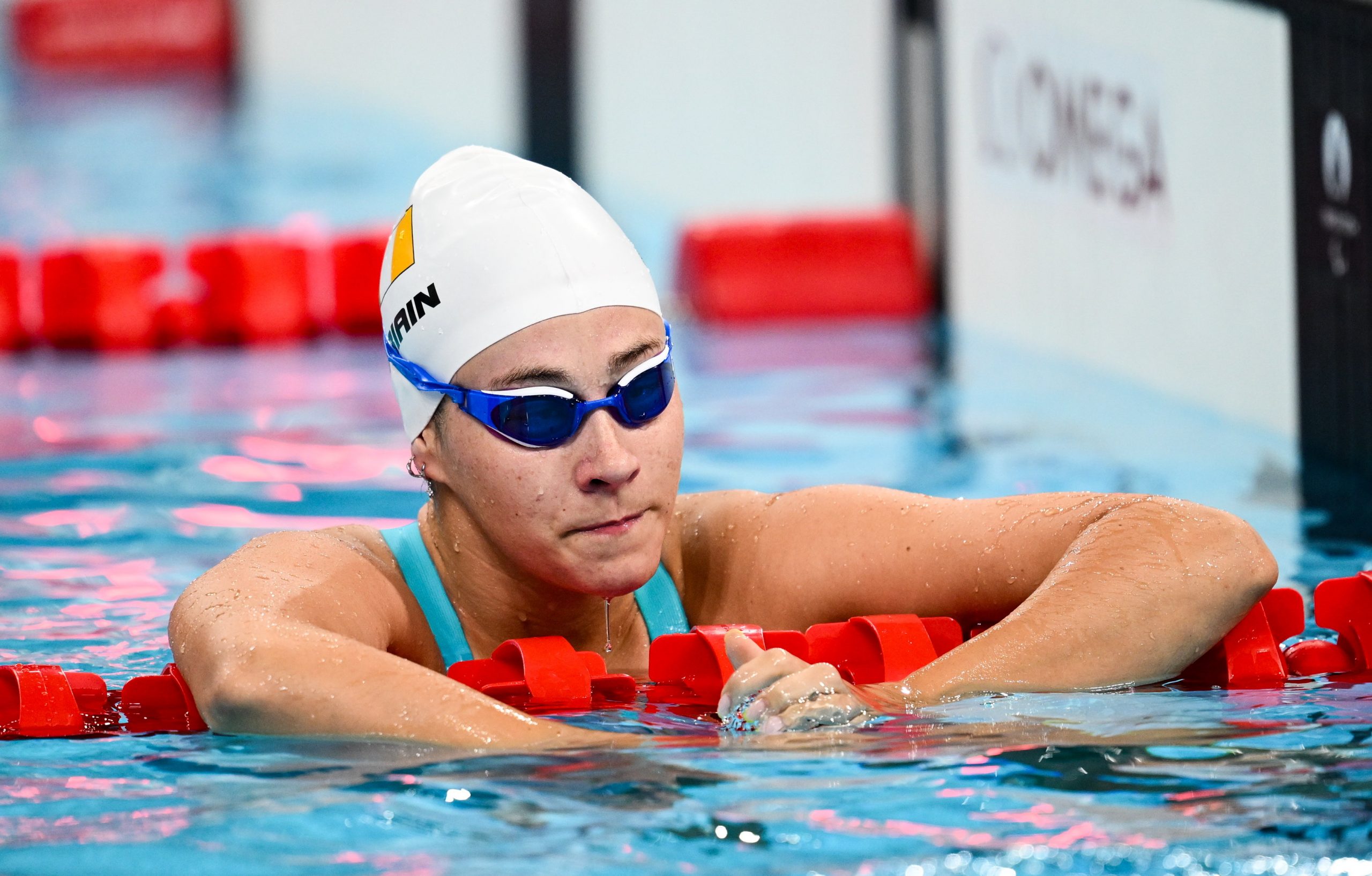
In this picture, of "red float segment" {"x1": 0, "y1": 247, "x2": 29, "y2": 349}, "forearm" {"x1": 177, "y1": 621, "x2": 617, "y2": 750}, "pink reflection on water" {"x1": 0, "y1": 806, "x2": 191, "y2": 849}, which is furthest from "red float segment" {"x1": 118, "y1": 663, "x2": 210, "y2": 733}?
"red float segment" {"x1": 0, "y1": 247, "x2": 29, "y2": 349}

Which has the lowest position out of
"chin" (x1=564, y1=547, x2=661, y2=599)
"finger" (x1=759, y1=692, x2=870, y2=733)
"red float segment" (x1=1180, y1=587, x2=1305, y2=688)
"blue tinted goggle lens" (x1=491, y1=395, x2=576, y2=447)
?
"red float segment" (x1=1180, y1=587, x2=1305, y2=688)

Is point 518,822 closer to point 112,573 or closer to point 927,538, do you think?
point 927,538

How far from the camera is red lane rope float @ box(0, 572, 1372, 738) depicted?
3143 mm

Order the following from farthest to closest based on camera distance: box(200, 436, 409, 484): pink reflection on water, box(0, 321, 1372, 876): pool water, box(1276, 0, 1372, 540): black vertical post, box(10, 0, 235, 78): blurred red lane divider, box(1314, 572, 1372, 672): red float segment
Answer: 1. box(10, 0, 235, 78): blurred red lane divider
2. box(200, 436, 409, 484): pink reflection on water
3. box(1276, 0, 1372, 540): black vertical post
4. box(1314, 572, 1372, 672): red float segment
5. box(0, 321, 1372, 876): pool water

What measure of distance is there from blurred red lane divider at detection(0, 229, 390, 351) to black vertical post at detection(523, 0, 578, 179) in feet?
14.9

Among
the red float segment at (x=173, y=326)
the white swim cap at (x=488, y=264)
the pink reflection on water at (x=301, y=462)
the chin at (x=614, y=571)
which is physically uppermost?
the white swim cap at (x=488, y=264)

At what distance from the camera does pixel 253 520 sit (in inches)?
239

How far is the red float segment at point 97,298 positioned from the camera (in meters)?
11.8

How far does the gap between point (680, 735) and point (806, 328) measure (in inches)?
358

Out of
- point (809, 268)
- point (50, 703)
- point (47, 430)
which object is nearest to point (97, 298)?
point (47, 430)

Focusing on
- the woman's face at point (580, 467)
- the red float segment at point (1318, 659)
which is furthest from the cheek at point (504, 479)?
the red float segment at point (1318, 659)

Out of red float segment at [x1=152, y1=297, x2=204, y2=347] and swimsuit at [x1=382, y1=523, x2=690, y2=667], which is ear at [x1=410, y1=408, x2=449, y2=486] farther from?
red float segment at [x1=152, y1=297, x2=204, y2=347]

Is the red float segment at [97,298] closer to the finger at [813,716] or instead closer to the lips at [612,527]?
the lips at [612,527]

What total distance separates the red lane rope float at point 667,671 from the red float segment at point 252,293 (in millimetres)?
8871
